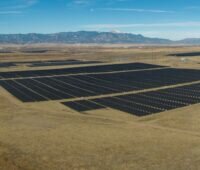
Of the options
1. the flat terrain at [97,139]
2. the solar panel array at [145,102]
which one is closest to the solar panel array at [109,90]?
the solar panel array at [145,102]

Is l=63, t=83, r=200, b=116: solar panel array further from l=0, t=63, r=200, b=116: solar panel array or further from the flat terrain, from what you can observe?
the flat terrain

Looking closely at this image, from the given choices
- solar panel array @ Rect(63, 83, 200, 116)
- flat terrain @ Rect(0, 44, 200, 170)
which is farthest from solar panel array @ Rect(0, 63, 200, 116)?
flat terrain @ Rect(0, 44, 200, 170)

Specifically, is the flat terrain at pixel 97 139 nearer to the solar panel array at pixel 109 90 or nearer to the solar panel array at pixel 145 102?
the solar panel array at pixel 145 102

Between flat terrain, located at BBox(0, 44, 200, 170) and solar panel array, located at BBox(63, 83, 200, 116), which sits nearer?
flat terrain, located at BBox(0, 44, 200, 170)

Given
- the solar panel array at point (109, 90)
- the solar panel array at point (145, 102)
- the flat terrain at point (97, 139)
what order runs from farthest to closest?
the solar panel array at point (109, 90) → the solar panel array at point (145, 102) → the flat terrain at point (97, 139)

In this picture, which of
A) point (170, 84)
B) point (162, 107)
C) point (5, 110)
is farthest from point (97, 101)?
point (170, 84)

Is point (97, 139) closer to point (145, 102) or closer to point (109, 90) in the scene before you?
point (145, 102)

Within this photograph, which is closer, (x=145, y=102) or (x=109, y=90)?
(x=145, y=102)

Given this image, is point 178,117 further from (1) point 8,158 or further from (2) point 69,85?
(2) point 69,85

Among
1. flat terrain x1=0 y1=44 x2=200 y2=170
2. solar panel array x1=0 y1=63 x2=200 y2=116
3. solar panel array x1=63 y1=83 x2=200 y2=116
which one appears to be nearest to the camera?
flat terrain x1=0 y1=44 x2=200 y2=170

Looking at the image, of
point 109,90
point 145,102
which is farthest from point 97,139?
point 109,90
